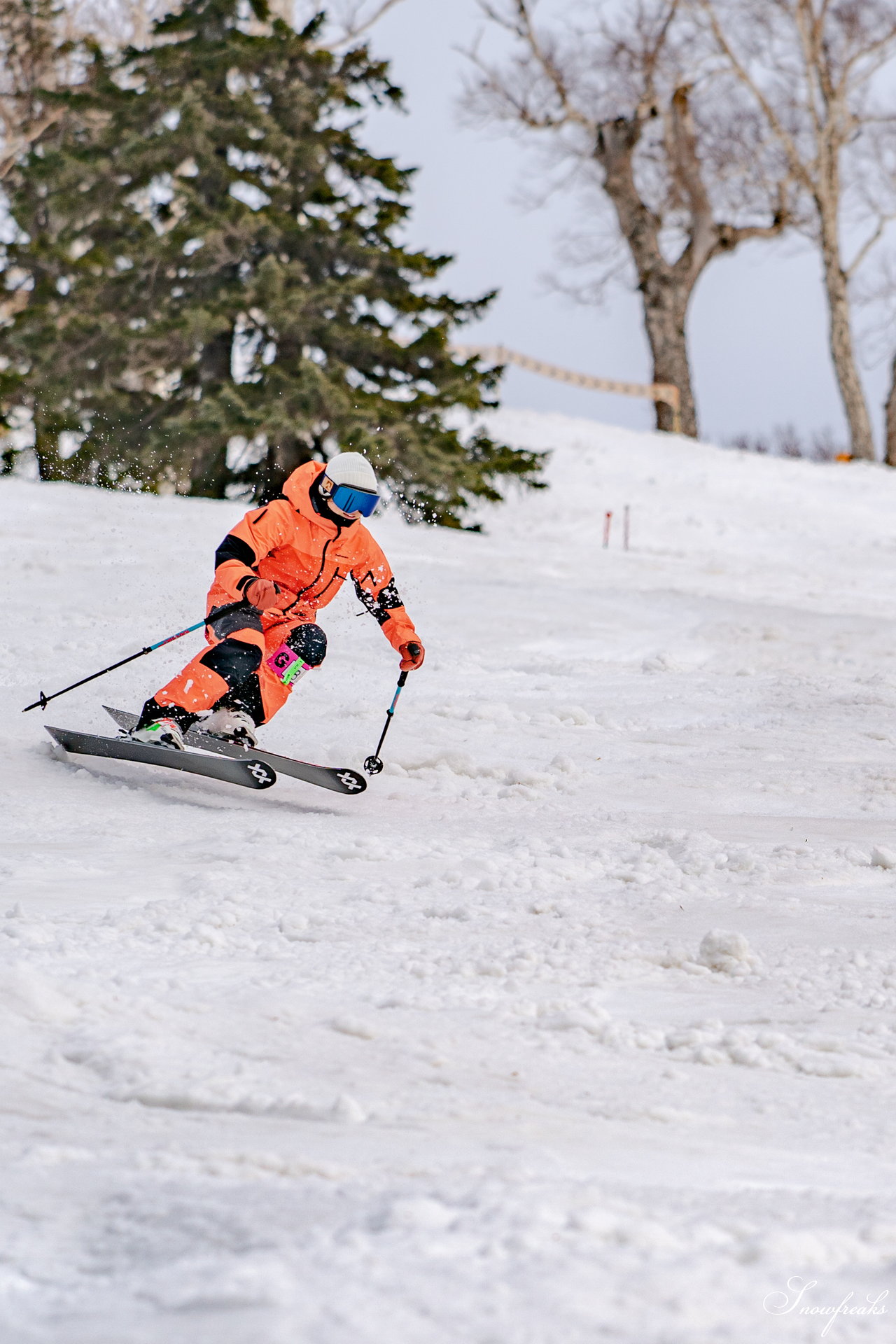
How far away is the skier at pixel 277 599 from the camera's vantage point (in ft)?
19.2

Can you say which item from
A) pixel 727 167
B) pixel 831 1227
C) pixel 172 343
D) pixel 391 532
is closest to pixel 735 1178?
pixel 831 1227

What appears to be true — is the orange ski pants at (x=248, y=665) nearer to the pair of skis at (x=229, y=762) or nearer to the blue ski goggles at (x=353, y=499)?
the pair of skis at (x=229, y=762)

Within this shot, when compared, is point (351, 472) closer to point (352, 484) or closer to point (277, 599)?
point (352, 484)

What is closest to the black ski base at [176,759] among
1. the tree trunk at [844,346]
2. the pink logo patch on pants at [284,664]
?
the pink logo patch on pants at [284,664]

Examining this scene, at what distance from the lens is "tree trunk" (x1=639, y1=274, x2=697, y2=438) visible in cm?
2612

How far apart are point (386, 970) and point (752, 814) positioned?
8.63ft

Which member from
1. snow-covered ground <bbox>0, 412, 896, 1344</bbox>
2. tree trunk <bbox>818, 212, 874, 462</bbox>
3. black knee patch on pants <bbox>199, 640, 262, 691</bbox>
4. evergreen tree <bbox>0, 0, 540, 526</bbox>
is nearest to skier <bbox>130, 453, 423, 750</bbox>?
black knee patch on pants <bbox>199, 640, 262, 691</bbox>

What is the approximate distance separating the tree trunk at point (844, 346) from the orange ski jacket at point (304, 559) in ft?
72.8

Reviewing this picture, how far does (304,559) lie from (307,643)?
1.38 ft

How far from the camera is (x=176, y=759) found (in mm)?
5727

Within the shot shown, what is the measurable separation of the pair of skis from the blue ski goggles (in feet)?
3.83

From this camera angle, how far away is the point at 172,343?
17.0 meters

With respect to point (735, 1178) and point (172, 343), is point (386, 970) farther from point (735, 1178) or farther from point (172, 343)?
point (172, 343)

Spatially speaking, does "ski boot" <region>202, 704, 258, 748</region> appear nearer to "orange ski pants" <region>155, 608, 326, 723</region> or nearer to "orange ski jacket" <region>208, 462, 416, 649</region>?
"orange ski pants" <region>155, 608, 326, 723</region>
